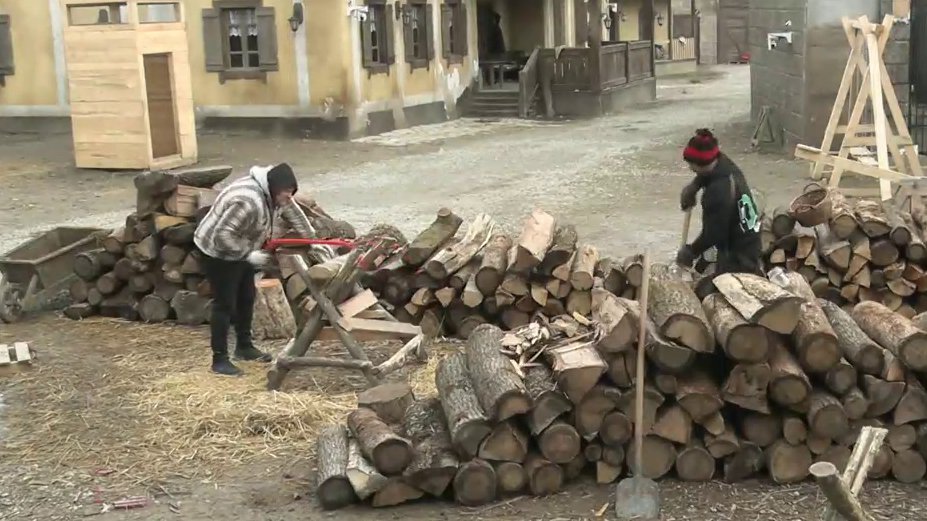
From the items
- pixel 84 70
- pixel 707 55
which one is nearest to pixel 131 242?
pixel 84 70

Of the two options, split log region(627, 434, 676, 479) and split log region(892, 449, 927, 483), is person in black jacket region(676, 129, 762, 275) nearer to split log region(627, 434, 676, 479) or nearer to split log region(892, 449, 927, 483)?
split log region(892, 449, 927, 483)

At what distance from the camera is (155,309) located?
30.3ft

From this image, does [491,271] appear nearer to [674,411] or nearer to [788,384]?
[674,411]

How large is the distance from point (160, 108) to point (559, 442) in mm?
14680

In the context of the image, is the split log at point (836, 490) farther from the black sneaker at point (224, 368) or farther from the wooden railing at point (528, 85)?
the wooden railing at point (528, 85)

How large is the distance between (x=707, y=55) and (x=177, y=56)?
32.3m

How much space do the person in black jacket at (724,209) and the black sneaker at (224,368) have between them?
10.6ft

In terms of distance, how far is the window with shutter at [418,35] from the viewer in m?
24.5

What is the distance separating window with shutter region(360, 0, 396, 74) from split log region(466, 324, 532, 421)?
17.1m

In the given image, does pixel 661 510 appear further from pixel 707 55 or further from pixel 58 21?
pixel 707 55

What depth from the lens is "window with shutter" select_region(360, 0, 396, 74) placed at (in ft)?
74.7

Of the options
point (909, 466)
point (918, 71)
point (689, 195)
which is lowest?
point (909, 466)

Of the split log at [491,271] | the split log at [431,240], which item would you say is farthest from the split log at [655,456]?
the split log at [431,240]

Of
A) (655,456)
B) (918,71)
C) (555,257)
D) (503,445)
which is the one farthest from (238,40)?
(655,456)
